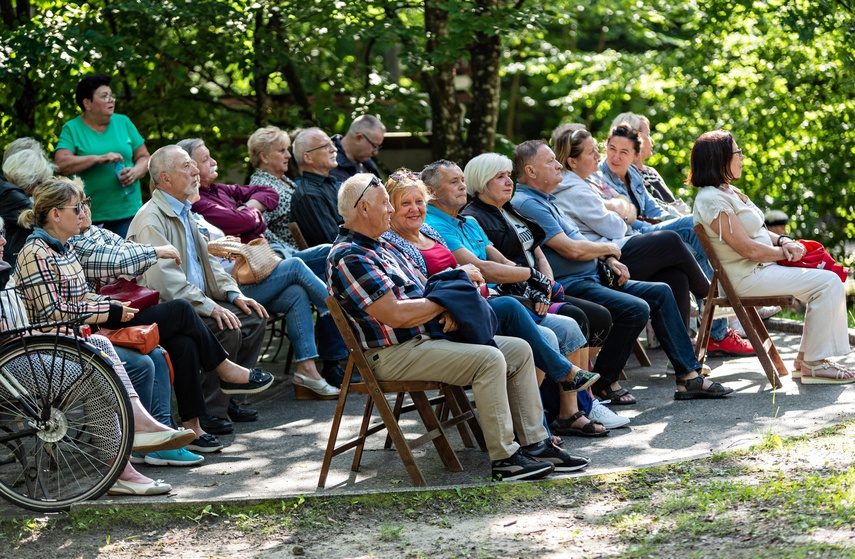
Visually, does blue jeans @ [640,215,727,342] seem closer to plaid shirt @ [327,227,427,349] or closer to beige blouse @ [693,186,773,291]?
beige blouse @ [693,186,773,291]

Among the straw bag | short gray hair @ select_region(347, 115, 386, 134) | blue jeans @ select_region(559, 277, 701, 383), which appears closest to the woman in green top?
the straw bag

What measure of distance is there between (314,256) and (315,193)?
57 cm

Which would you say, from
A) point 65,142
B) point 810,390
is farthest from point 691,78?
point 65,142

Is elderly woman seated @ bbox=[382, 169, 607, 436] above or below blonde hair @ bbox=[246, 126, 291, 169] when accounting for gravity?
below

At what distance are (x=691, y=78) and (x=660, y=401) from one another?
→ 659 centimetres

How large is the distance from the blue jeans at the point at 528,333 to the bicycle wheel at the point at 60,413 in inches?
80.4

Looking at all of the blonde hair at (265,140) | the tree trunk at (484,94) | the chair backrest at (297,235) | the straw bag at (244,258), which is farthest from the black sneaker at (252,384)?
the tree trunk at (484,94)

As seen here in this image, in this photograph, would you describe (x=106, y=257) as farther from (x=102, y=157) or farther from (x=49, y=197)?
(x=102, y=157)

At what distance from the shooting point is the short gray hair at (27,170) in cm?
708

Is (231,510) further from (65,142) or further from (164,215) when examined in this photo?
(65,142)

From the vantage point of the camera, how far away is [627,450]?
6.05 metres

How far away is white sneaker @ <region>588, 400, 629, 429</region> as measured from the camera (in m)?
6.57

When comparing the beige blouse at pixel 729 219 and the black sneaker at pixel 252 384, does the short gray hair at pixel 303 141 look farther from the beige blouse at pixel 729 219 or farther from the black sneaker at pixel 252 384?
the beige blouse at pixel 729 219

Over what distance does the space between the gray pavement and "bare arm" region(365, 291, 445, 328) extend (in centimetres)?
80
